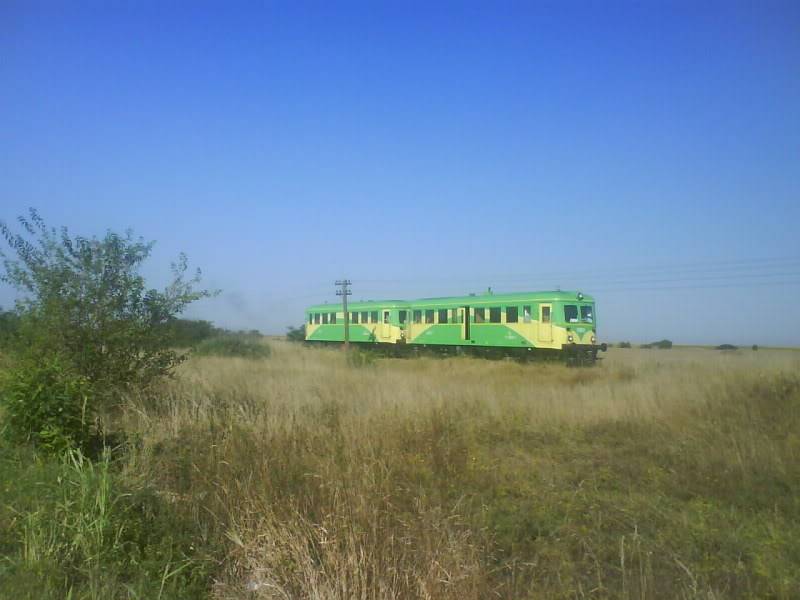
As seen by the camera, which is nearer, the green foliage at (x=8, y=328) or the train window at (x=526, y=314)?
the green foliage at (x=8, y=328)

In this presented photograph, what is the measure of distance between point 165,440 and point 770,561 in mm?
5935

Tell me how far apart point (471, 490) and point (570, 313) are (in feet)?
61.6

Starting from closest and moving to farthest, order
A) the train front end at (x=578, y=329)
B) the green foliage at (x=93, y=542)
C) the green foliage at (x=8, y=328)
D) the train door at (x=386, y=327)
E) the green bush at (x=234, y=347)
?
the green foliage at (x=93, y=542) < the green foliage at (x=8, y=328) < the train front end at (x=578, y=329) < the green bush at (x=234, y=347) < the train door at (x=386, y=327)

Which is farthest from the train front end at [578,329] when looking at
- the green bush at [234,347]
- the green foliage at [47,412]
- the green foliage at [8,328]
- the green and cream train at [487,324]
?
the green foliage at [47,412]

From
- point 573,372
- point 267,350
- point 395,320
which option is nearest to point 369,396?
point 573,372

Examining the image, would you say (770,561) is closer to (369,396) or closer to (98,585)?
(98,585)

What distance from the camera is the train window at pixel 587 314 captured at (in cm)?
2531

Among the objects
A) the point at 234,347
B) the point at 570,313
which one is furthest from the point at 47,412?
the point at 234,347

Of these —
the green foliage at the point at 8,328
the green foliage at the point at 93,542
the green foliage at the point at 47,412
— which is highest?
the green foliage at the point at 8,328

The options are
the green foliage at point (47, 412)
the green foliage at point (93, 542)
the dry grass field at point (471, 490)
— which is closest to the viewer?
the green foliage at point (93, 542)

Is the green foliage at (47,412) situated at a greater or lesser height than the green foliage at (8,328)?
lesser

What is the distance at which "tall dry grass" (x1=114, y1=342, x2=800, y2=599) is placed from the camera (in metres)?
4.67

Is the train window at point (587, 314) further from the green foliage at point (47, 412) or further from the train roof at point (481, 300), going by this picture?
the green foliage at point (47, 412)

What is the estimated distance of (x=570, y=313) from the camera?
81.3ft
